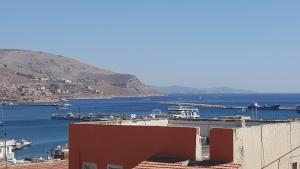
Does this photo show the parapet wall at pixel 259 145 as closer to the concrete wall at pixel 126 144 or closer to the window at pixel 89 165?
the concrete wall at pixel 126 144

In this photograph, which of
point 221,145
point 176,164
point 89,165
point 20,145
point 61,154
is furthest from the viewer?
point 20,145

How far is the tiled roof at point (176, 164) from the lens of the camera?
1350 centimetres

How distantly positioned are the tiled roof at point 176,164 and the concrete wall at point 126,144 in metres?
0.21

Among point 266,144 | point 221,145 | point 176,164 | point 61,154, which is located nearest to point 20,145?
point 61,154

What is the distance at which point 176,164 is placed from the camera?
14.0m

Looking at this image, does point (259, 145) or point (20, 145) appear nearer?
point (259, 145)

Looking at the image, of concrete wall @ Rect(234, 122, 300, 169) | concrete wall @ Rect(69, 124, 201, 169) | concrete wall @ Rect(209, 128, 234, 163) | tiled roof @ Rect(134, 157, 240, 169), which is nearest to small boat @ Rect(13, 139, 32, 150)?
concrete wall @ Rect(69, 124, 201, 169)

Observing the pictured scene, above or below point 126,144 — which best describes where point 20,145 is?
below

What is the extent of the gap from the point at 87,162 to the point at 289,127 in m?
5.92

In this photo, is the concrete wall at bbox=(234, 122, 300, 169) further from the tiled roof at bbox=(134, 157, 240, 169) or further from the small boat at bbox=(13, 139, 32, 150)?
the small boat at bbox=(13, 139, 32, 150)

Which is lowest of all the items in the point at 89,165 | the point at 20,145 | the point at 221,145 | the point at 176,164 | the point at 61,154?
the point at 20,145

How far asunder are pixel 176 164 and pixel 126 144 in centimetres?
212

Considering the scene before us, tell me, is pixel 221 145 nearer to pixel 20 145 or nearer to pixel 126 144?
pixel 126 144

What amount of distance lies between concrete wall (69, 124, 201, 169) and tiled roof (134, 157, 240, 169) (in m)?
0.21
